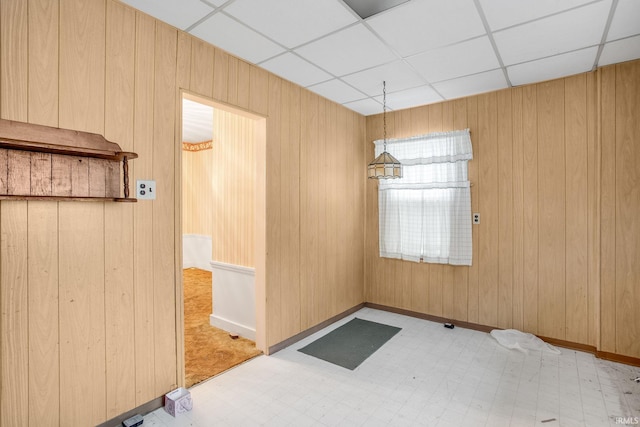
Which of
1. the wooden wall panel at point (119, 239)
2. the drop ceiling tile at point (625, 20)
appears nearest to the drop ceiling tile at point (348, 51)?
the wooden wall panel at point (119, 239)

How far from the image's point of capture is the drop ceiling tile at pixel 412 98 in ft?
12.2

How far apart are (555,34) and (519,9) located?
0.57 m

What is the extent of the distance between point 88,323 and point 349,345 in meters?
2.41

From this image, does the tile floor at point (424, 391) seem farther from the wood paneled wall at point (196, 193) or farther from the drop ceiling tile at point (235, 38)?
the wood paneled wall at point (196, 193)

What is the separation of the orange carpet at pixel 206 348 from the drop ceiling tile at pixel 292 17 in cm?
289

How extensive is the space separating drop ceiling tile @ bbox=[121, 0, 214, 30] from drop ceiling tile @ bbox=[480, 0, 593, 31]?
1885mm

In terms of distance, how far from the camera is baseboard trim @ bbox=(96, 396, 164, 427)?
6.90 feet

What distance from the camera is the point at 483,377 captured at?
2801mm

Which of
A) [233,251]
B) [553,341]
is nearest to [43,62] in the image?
[233,251]

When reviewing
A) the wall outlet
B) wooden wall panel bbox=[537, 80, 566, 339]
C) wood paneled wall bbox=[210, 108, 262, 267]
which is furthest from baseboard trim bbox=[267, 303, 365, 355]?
wooden wall panel bbox=[537, 80, 566, 339]

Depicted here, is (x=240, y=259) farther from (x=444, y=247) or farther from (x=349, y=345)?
(x=444, y=247)

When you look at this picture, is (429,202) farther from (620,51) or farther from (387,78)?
(620,51)

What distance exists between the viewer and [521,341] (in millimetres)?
3410

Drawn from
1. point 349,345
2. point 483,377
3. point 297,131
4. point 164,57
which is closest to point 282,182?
point 297,131
